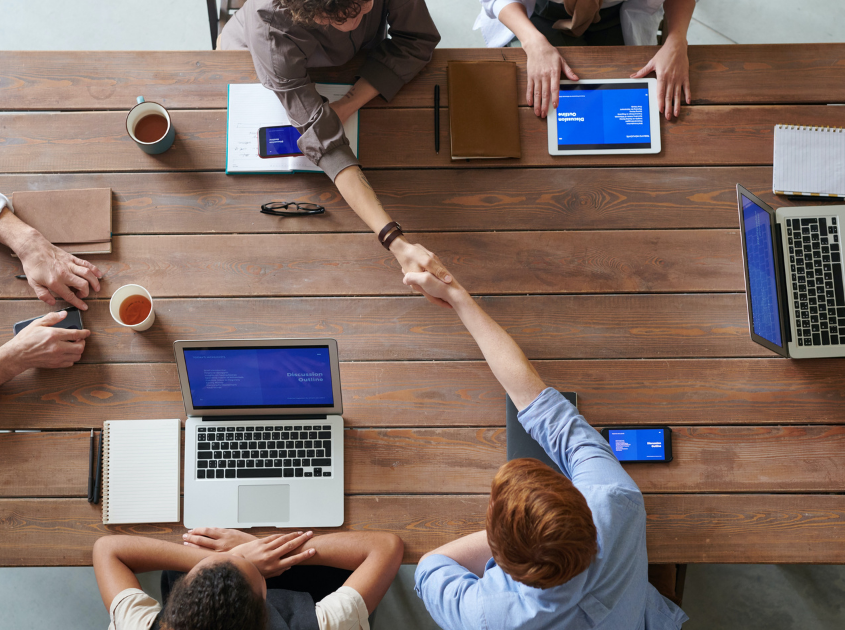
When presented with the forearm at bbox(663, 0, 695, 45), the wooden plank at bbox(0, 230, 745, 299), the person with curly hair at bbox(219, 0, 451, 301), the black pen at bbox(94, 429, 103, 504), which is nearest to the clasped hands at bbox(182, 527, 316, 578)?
the black pen at bbox(94, 429, 103, 504)

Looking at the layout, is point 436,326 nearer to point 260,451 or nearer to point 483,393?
point 483,393

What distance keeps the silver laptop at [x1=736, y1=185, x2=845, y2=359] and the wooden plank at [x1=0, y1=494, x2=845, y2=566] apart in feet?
1.28

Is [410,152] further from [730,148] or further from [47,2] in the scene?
[47,2]

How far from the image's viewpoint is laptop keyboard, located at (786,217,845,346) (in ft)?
4.87

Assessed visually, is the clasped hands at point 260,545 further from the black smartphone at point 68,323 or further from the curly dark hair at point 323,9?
the curly dark hair at point 323,9

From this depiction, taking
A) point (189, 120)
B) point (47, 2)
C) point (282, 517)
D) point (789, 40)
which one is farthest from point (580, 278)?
point (47, 2)

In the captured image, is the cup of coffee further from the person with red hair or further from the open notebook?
the person with red hair

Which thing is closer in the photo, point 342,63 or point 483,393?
point 483,393

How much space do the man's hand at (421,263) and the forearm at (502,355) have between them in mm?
61

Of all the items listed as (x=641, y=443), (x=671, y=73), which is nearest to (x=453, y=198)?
(x=671, y=73)

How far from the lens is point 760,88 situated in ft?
5.41

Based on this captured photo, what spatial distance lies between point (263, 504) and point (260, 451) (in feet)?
0.41

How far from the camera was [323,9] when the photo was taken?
49.9 inches

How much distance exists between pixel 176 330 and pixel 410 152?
2.56 feet
